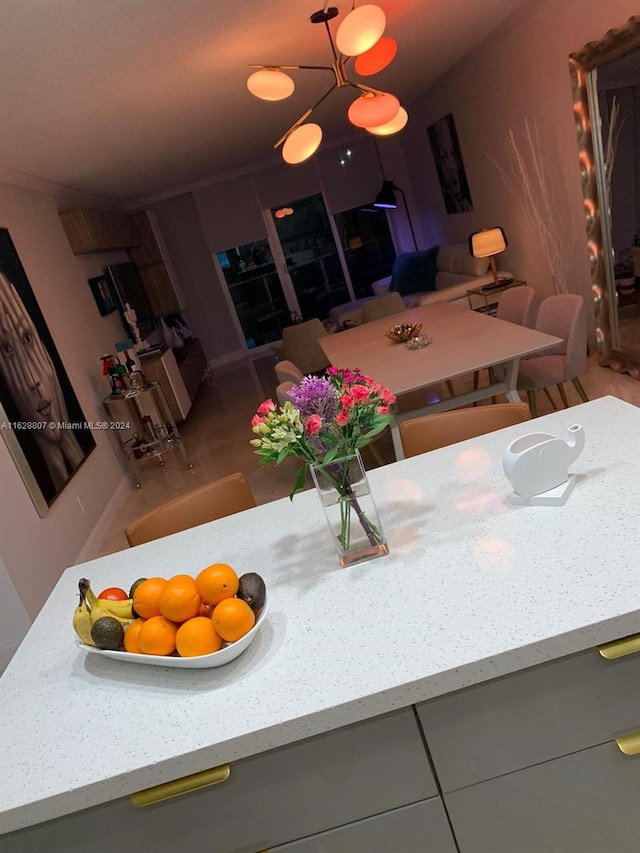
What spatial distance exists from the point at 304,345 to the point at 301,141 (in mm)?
2616

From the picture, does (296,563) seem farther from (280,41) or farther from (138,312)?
(138,312)

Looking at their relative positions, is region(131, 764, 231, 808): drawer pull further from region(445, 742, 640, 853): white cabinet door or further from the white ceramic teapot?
the white ceramic teapot

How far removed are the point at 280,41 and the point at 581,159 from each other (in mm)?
2102

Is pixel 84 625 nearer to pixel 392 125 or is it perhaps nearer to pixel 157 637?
pixel 157 637

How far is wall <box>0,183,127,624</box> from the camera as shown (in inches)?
123

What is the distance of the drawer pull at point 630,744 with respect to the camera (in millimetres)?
963

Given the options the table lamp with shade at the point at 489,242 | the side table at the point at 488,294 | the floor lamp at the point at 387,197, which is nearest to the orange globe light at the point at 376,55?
the table lamp with shade at the point at 489,242

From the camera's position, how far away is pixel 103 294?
6066 millimetres

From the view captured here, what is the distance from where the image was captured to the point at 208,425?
6.27 metres

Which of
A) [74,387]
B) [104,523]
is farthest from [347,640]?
[74,387]

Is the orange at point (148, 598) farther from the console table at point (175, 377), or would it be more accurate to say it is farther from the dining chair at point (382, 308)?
the console table at point (175, 377)

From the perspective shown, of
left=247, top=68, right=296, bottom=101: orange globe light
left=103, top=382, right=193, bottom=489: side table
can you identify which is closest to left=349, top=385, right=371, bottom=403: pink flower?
left=247, top=68, right=296, bottom=101: orange globe light

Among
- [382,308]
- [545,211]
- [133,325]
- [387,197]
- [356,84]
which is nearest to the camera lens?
[356,84]

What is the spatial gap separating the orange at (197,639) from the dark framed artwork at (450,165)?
6.44m
